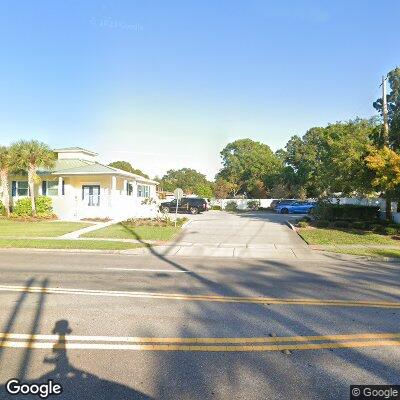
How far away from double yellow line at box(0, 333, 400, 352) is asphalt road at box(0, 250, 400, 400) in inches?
0.6

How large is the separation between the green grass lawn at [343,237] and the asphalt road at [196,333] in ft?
24.4

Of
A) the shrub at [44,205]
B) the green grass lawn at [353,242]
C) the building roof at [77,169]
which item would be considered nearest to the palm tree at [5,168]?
the shrub at [44,205]

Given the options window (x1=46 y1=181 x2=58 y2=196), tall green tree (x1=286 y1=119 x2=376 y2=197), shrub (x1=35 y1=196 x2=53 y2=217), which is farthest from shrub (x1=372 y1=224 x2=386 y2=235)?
window (x1=46 y1=181 x2=58 y2=196)

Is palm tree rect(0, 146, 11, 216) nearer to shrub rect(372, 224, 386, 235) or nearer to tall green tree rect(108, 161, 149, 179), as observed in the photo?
shrub rect(372, 224, 386, 235)

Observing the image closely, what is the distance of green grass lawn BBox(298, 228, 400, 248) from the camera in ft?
Answer: 58.4

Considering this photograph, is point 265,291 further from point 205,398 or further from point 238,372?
point 205,398

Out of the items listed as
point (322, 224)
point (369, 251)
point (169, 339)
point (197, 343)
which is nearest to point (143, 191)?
point (322, 224)

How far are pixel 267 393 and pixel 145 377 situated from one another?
138 centimetres

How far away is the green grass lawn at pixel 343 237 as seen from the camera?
17797 mm

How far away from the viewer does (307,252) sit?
15.5 meters

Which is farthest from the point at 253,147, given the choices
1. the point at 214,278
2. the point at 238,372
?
the point at 238,372

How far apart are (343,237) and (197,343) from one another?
15.8 m

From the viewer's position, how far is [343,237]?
758 inches

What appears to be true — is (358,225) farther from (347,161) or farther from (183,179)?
(183,179)
